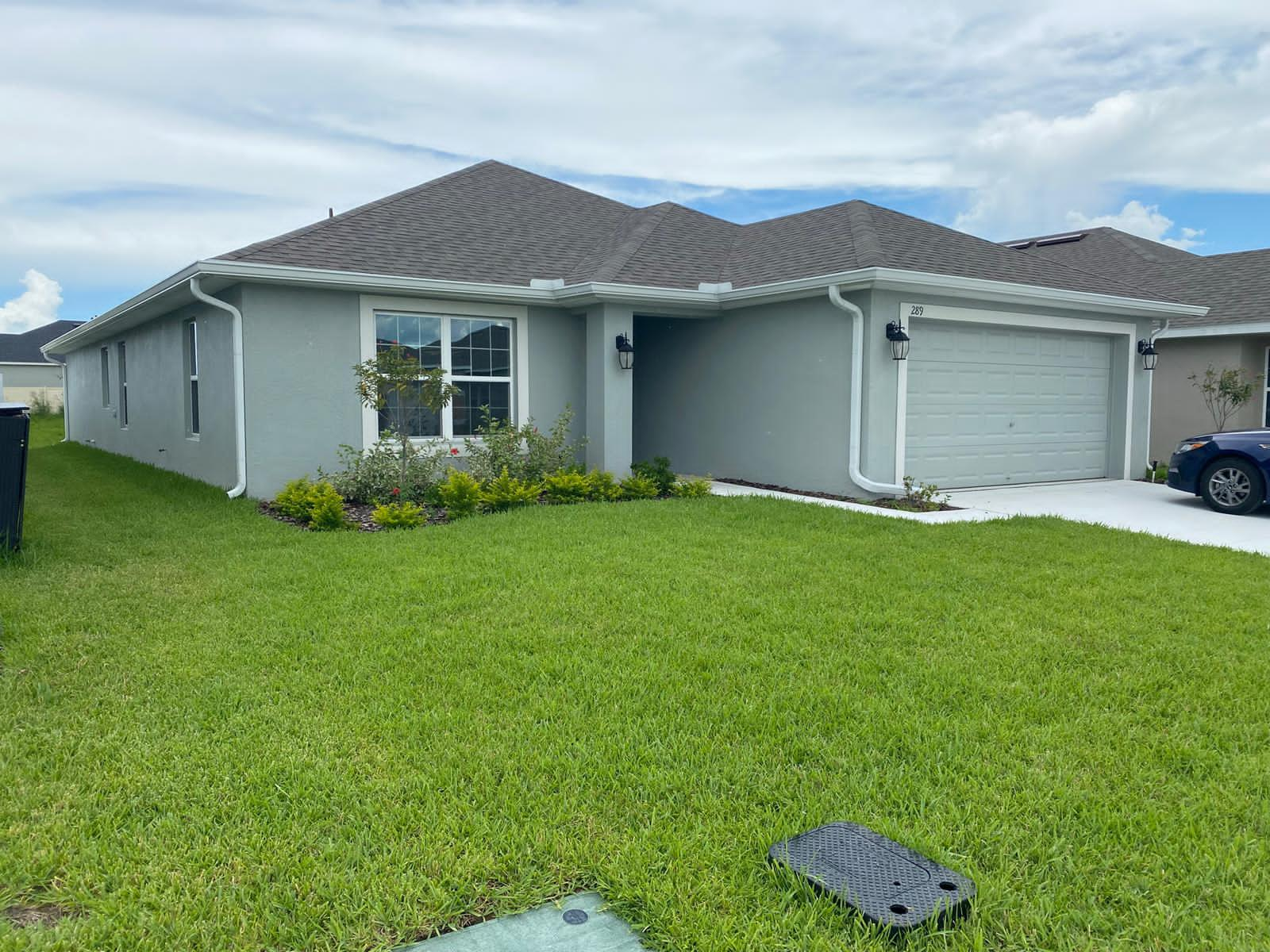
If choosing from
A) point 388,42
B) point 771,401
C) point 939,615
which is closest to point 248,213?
point 388,42

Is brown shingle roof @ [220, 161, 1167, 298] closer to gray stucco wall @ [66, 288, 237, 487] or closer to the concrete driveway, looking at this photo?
gray stucco wall @ [66, 288, 237, 487]

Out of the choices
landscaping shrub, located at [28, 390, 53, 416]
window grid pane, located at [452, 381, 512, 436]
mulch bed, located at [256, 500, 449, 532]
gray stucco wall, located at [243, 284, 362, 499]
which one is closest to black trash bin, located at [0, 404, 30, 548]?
mulch bed, located at [256, 500, 449, 532]

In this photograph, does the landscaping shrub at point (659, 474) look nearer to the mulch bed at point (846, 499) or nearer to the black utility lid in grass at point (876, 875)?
the mulch bed at point (846, 499)

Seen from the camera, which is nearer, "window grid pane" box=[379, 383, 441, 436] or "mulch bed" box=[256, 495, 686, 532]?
"mulch bed" box=[256, 495, 686, 532]

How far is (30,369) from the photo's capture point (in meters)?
43.7

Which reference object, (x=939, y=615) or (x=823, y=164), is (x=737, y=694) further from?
(x=823, y=164)

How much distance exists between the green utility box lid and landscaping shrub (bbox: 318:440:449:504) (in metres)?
7.91

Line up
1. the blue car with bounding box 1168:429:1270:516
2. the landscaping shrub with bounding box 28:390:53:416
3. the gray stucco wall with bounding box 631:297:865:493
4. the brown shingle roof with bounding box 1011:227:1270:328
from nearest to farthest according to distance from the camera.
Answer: the blue car with bounding box 1168:429:1270:516 → the gray stucco wall with bounding box 631:297:865:493 → the brown shingle roof with bounding box 1011:227:1270:328 → the landscaping shrub with bounding box 28:390:53:416

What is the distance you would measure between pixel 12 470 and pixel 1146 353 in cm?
1407

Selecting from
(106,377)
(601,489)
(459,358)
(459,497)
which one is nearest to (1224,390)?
(601,489)

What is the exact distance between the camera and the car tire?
9.84 meters

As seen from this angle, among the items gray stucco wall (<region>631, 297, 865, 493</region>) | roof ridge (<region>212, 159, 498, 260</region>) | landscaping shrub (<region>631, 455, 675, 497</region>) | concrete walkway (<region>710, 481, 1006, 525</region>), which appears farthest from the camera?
landscaping shrub (<region>631, 455, 675, 497</region>)

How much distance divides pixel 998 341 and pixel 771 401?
313 cm

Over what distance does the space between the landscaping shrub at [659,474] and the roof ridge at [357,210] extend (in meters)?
5.07
